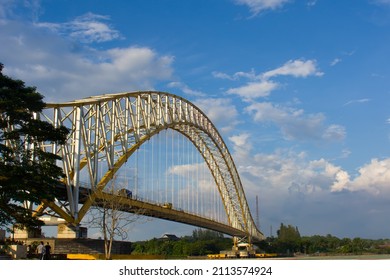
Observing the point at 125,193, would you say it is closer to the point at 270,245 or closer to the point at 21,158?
the point at 21,158

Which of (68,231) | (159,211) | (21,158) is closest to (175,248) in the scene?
(159,211)

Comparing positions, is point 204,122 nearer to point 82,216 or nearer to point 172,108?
point 172,108

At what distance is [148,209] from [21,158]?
29.8 metres

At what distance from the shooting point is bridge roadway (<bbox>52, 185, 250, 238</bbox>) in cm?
5152

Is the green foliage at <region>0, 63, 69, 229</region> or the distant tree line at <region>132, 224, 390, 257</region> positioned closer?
the green foliage at <region>0, 63, 69, 229</region>

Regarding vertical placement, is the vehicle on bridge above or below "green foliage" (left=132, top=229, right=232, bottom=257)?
above

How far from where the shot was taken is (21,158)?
116ft

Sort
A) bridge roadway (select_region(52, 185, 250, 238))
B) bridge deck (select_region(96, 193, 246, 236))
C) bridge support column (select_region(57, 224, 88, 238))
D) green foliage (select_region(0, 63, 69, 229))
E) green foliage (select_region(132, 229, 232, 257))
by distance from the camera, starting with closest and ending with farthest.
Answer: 1. green foliage (select_region(0, 63, 69, 229))
2. bridge support column (select_region(57, 224, 88, 238))
3. bridge roadway (select_region(52, 185, 250, 238))
4. bridge deck (select_region(96, 193, 246, 236))
5. green foliage (select_region(132, 229, 232, 257))

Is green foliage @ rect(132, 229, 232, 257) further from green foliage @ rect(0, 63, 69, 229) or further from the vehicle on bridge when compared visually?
green foliage @ rect(0, 63, 69, 229)

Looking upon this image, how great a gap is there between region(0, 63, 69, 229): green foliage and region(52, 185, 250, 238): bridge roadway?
6209 millimetres

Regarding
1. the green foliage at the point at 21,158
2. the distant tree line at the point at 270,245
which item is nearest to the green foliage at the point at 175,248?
the distant tree line at the point at 270,245

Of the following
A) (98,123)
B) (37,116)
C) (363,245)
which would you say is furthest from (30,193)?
(363,245)

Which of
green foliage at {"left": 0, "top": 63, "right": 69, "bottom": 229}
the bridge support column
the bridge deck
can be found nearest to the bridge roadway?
the bridge deck

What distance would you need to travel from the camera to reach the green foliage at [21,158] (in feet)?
109
